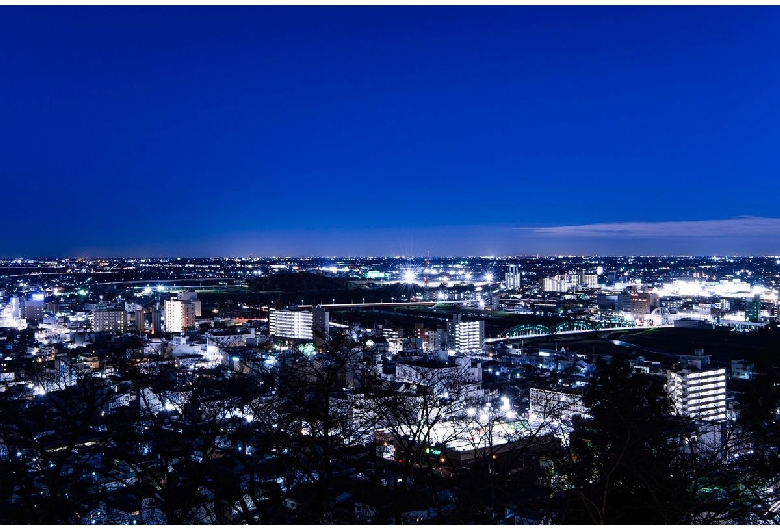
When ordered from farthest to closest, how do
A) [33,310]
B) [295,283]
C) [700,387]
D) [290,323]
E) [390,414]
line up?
[295,283] < [33,310] < [290,323] < [700,387] < [390,414]

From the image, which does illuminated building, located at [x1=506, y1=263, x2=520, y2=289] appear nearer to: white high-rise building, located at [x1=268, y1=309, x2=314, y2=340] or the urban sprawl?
the urban sprawl

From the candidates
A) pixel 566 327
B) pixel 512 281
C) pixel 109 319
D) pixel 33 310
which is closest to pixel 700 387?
pixel 566 327

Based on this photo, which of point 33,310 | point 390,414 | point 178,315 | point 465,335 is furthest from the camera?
point 33,310

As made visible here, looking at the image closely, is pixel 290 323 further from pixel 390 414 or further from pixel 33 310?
pixel 390 414

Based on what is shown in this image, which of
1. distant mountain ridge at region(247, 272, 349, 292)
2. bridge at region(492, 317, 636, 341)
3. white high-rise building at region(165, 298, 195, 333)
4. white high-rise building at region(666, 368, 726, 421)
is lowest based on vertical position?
bridge at region(492, 317, 636, 341)

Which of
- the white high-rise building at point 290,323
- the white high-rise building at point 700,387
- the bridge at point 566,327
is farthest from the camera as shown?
the bridge at point 566,327

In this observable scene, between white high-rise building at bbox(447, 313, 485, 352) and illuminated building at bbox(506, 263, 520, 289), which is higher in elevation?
illuminated building at bbox(506, 263, 520, 289)

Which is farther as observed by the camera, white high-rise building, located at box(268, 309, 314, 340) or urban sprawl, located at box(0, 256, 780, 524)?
white high-rise building, located at box(268, 309, 314, 340)

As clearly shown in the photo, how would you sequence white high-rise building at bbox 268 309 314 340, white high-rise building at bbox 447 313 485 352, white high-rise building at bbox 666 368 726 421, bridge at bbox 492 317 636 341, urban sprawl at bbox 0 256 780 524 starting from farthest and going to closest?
1. bridge at bbox 492 317 636 341
2. white high-rise building at bbox 268 309 314 340
3. white high-rise building at bbox 447 313 485 352
4. white high-rise building at bbox 666 368 726 421
5. urban sprawl at bbox 0 256 780 524

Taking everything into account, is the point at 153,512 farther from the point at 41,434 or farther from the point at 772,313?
the point at 772,313

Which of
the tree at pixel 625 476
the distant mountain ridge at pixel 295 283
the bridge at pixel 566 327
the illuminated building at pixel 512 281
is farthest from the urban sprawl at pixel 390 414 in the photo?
the illuminated building at pixel 512 281

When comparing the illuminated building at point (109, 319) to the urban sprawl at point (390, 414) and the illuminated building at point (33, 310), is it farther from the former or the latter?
the illuminated building at point (33, 310)

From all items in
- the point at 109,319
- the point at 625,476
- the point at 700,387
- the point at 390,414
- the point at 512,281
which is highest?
the point at 390,414

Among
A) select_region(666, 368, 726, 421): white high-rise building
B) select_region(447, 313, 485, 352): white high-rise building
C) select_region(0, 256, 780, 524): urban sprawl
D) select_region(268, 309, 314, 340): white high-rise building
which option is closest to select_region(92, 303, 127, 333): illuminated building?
select_region(0, 256, 780, 524): urban sprawl
